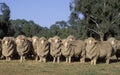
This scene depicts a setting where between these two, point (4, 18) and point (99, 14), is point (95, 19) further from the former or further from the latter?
point (4, 18)

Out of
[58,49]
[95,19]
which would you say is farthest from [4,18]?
[58,49]

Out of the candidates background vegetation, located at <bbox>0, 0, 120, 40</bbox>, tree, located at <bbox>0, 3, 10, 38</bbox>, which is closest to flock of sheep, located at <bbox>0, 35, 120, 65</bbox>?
background vegetation, located at <bbox>0, 0, 120, 40</bbox>

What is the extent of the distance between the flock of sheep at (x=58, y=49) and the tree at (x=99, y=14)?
103 feet

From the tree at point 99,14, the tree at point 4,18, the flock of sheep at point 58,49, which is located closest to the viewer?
the flock of sheep at point 58,49

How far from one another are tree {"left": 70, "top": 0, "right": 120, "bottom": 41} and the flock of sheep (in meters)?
31.5

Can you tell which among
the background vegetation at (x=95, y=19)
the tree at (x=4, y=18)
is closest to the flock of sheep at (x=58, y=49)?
the background vegetation at (x=95, y=19)

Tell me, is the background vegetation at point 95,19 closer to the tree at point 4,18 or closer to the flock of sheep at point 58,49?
the tree at point 4,18

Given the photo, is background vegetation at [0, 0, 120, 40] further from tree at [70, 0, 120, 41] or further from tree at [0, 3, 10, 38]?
tree at [0, 3, 10, 38]

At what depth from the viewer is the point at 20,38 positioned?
29.3 m

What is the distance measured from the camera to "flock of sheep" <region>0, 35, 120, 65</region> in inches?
1123

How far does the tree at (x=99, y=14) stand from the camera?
61062 mm

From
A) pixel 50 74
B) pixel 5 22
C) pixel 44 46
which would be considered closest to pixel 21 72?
pixel 50 74

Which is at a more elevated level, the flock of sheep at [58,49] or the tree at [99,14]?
the tree at [99,14]

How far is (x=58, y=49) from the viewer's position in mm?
28953
